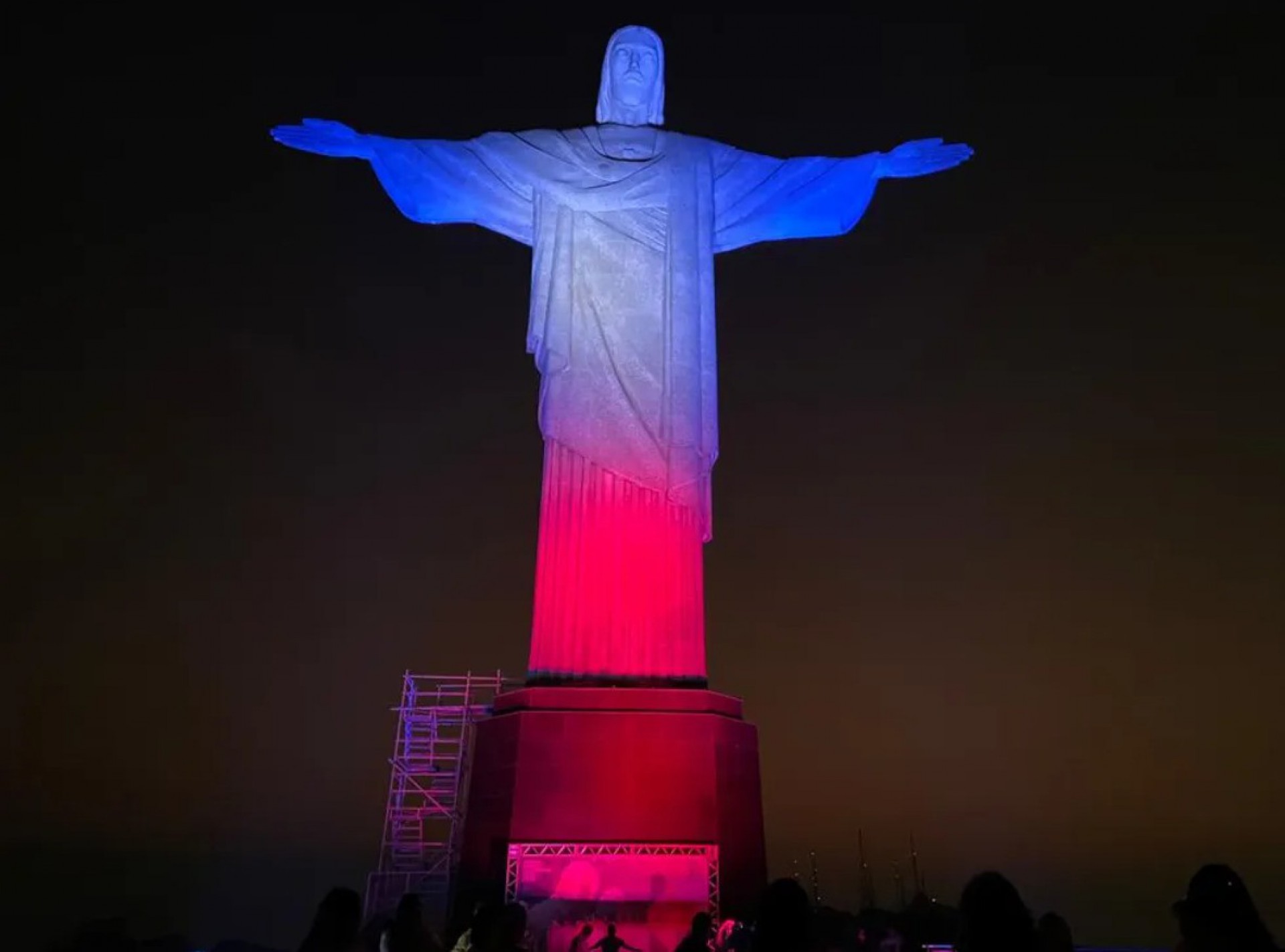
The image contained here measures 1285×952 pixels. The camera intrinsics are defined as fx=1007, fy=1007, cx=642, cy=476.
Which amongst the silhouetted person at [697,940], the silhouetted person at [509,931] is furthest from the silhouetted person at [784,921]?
the silhouetted person at [509,931]

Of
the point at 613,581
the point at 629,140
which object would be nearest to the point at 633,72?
the point at 629,140

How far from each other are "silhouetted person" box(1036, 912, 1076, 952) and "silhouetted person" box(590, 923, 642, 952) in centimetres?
363

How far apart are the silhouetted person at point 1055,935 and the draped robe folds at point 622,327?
4.91 m

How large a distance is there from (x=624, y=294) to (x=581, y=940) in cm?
592

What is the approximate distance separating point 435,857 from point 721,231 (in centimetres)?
939

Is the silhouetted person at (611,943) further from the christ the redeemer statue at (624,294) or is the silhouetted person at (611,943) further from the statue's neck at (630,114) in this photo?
the statue's neck at (630,114)

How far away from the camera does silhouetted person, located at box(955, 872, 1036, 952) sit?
2889 millimetres

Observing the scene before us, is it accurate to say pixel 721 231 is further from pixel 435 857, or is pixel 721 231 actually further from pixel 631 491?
pixel 435 857

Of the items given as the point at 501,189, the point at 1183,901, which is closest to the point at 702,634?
the point at 501,189

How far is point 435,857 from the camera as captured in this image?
555 inches

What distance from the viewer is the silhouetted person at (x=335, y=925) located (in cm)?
363

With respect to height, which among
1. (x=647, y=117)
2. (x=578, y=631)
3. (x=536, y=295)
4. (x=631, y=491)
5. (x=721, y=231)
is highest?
(x=647, y=117)

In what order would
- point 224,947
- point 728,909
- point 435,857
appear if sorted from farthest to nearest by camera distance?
point 435,857
point 224,947
point 728,909

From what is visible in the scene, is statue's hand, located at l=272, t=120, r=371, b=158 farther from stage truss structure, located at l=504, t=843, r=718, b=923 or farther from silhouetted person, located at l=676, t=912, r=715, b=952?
silhouetted person, located at l=676, t=912, r=715, b=952
